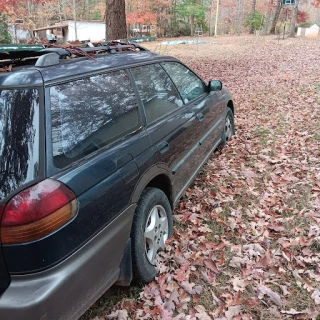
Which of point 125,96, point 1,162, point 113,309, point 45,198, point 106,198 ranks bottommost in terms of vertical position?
point 113,309

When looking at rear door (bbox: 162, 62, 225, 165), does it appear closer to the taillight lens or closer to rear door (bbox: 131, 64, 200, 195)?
rear door (bbox: 131, 64, 200, 195)

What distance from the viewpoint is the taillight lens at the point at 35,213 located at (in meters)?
1.74

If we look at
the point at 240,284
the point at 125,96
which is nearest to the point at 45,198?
the point at 125,96

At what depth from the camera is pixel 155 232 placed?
2.94 meters

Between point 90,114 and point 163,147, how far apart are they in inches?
34.0

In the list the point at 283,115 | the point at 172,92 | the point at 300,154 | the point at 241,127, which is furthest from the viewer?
the point at 283,115

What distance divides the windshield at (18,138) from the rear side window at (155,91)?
116 cm

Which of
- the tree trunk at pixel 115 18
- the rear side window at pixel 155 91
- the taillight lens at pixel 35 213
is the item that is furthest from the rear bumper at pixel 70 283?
the tree trunk at pixel 115 18

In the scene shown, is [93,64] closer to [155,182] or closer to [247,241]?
[155,182]

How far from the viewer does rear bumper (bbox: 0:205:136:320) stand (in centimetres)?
173

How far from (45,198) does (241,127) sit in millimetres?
5638

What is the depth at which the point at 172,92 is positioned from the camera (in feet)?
12.0

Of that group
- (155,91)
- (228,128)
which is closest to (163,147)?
(155,91)

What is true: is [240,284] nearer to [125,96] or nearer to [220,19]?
[125,96]
